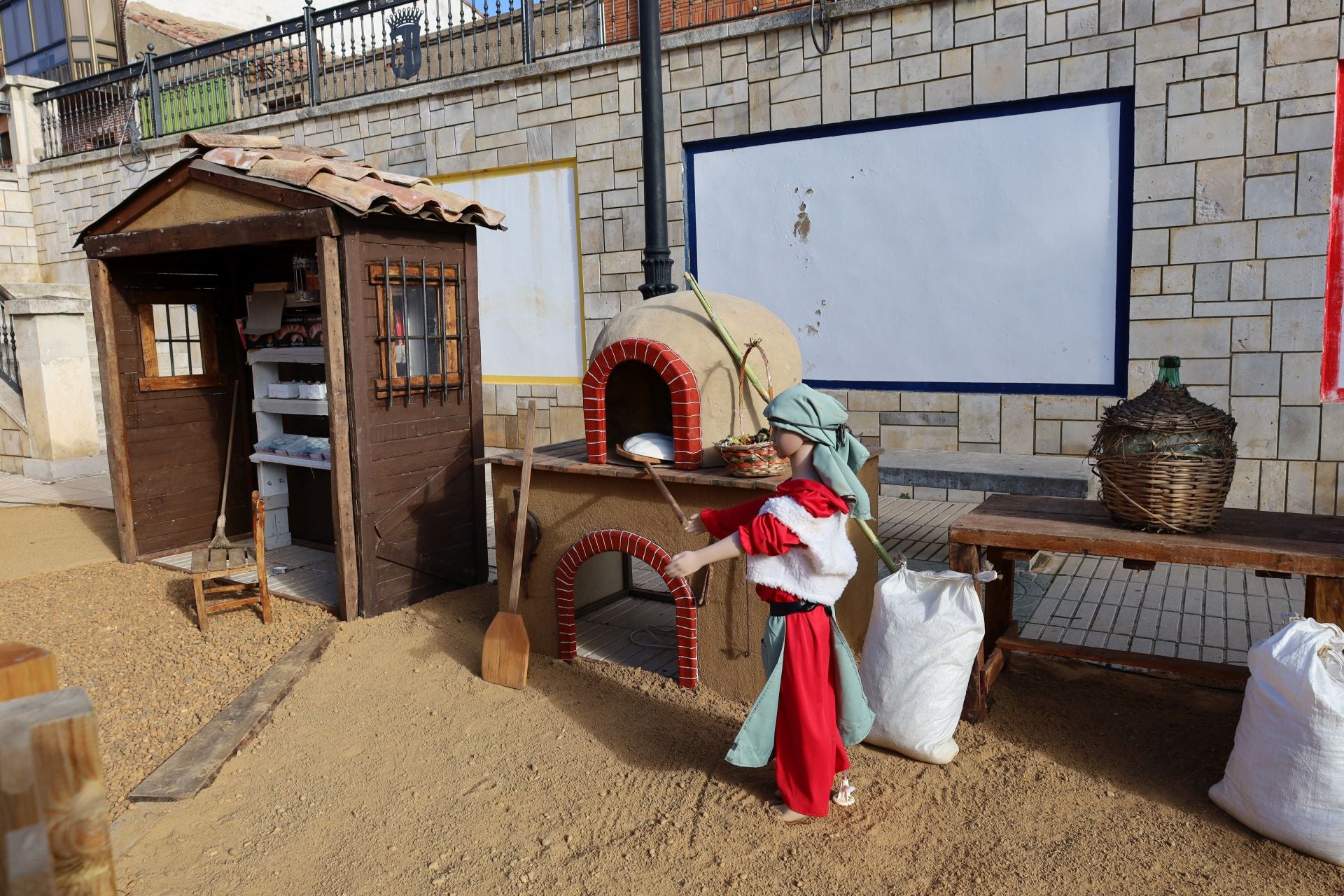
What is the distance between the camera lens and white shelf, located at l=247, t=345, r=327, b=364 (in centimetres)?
689

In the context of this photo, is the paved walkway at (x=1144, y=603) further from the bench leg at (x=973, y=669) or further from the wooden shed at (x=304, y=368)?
the wooden shed at (x=304, y=368)

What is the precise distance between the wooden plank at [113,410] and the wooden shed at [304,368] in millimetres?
15

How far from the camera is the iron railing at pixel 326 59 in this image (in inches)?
442

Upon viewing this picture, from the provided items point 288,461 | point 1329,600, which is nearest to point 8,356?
point 288,461

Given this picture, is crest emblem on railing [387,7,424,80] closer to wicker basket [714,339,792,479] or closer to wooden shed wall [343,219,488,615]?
wooden shed wall [343,219,488,615]

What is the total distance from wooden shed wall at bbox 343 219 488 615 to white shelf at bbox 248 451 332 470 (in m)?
0.88

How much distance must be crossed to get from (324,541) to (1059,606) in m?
5.73

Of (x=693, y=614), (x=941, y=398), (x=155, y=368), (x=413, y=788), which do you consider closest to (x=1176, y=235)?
(x=941, y=398)

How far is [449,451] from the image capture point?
652 cm

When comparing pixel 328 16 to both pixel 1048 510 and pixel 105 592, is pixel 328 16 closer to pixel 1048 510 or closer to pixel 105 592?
pixel 105 592

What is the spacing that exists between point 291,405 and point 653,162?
11.2ft

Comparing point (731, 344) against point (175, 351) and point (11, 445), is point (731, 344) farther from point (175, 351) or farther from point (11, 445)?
point (11, 445)

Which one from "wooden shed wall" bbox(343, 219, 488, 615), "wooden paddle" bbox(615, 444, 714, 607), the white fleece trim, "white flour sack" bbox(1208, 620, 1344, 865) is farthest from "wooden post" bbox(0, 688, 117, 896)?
"wooden shed wall" bbox(343, 219, 488, 615)

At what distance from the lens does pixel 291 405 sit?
7234mm
